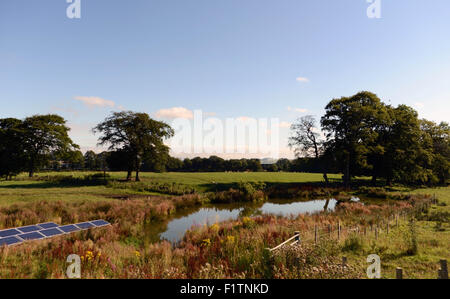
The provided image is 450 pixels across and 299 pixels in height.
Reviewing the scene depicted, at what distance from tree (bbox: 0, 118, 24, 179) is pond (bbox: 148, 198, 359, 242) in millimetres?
45450

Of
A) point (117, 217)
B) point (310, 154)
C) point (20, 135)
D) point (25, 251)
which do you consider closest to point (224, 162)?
point (310, 154)

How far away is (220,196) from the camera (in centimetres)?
3088

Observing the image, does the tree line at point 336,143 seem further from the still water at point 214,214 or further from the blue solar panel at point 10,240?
the blue solar panel at point 10,240

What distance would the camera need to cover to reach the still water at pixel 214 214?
17.1m

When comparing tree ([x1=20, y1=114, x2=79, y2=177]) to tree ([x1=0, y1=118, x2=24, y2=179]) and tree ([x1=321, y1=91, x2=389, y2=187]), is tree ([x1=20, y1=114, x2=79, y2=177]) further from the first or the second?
tree ([x1=321, y1=91, x2=389, y2=187])

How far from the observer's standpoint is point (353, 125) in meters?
38.8

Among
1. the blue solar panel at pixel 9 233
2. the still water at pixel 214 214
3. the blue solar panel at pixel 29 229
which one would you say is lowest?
the still water at pixel 214 214

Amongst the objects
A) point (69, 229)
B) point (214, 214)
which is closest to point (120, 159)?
point (214, 214)

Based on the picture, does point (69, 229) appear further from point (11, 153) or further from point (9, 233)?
point (11, 153)

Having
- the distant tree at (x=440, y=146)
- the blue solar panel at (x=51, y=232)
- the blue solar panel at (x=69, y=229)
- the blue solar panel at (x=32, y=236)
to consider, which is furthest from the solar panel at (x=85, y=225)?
the distant tree at (x=440, y=146)

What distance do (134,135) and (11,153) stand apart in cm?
2924

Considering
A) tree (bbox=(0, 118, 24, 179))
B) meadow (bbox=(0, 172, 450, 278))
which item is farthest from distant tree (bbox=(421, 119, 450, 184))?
tree (bbox=(0, 118, 24, 179))
